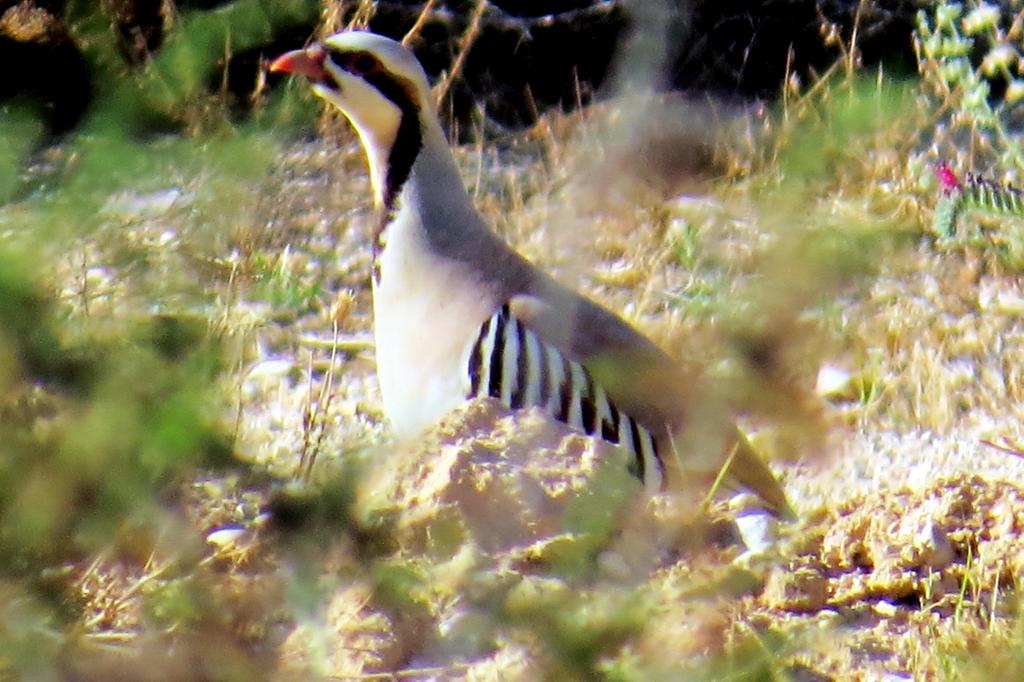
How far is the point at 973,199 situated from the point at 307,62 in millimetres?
1269

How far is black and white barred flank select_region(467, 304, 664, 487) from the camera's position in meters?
3.46

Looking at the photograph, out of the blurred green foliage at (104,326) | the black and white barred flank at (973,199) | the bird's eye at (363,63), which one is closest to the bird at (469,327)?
the bird's eye at (363,63)

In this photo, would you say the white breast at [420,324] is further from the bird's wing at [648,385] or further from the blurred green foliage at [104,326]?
the blurred green foliage at [104,326]

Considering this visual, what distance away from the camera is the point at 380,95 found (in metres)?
3.67

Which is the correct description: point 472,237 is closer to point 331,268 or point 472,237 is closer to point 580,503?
point 331,268

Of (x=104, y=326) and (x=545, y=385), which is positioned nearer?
→ (x=104, y=326)

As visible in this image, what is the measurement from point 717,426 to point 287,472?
1679 mm

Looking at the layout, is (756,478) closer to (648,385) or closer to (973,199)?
(648,385)

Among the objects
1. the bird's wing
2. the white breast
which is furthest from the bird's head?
the bird's wing

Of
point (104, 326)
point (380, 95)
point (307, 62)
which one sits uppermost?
point (104, 326)

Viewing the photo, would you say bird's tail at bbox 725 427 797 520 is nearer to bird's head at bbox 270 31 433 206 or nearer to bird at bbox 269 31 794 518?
bird at bbox 269 31 794 518

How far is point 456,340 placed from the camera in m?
3.55

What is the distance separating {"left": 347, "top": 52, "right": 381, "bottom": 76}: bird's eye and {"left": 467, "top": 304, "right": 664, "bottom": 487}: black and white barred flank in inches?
22.7

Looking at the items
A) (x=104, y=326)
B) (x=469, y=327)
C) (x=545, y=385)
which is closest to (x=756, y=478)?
(x=545, y=385)
